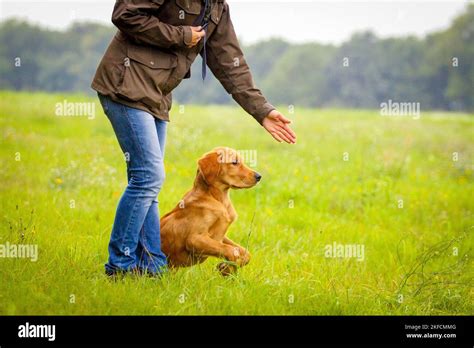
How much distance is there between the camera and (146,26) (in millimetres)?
3885

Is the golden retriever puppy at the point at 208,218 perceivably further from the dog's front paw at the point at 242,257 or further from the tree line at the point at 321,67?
the tree line at the point at 321,67

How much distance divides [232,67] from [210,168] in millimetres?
765

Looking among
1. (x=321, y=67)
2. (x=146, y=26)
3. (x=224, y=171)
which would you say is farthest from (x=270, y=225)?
(x=321, y=67)

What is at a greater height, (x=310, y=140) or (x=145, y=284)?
(x=310, y=140)

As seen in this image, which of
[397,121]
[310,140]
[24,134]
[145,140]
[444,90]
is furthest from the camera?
[444,90]

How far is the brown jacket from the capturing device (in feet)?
12.8

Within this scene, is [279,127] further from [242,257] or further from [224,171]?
[242,257]

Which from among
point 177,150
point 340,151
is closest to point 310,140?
point 340,151

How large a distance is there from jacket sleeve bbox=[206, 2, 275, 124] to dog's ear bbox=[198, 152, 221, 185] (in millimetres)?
439

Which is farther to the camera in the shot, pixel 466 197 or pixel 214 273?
pixel 466 197

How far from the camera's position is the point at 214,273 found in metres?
4.40

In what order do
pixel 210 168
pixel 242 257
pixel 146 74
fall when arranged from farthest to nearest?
pixel 210 168 → pixel 242 257 → pixel 146 74

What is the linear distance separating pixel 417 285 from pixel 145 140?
241cm
